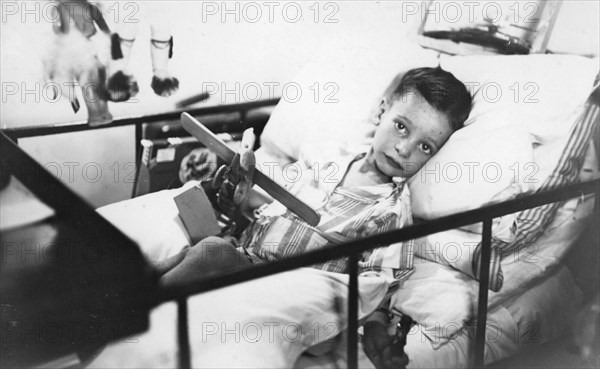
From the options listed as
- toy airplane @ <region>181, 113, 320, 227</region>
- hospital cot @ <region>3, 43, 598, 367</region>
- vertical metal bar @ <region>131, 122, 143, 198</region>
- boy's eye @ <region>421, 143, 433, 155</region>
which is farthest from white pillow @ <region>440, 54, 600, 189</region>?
vertical metal bar @ <region>131, 122, 143, 198</region>

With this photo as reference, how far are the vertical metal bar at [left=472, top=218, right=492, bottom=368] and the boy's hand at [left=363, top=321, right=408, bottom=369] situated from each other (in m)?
0.23

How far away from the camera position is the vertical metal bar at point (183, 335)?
4.43 feet

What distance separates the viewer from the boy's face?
1.60m

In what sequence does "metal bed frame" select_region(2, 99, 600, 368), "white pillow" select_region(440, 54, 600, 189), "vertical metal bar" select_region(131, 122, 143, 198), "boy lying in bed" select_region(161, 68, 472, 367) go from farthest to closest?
1. "white pillow" select_region(440, 54, 600, 189)
2. "boy lying in bed" select_region(161, 68, 472, 367)
3. "vertical metal bar" select_region(131, 122, 143, 198)
4. "metal bed frame" select_region(2, 99, 600, 368)

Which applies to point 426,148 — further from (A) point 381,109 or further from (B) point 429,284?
(B) point 429,284

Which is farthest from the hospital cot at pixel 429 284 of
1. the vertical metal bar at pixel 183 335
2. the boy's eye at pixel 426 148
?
the boy's eye at pixel 426 148

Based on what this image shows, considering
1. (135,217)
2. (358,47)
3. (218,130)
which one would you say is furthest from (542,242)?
(135,217)

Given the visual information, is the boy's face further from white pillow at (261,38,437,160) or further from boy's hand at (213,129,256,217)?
boy's hand at (213,129,256,217)

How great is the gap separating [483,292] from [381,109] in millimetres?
476

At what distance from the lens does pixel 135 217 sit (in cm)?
142

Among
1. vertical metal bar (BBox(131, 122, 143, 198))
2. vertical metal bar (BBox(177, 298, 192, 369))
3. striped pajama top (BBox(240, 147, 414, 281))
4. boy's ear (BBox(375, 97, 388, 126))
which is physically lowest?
vertical metal bar (BBox(177, 298, 192, 369))

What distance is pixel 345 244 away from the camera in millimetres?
1416

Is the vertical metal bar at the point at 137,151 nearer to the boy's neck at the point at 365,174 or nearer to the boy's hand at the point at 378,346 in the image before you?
the boy's neck at the point at 365,174

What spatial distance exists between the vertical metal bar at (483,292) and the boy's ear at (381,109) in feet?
1.07
